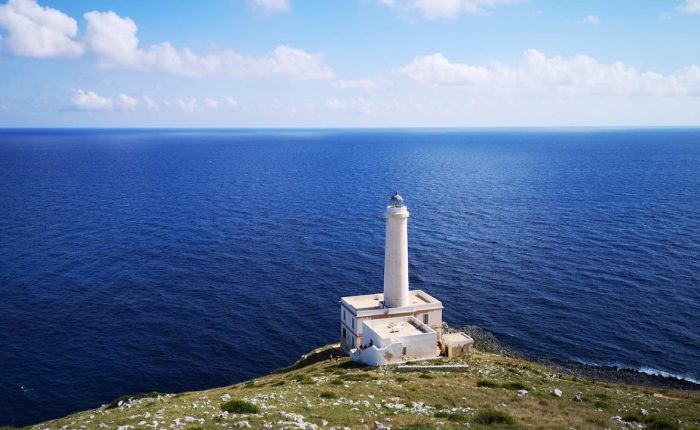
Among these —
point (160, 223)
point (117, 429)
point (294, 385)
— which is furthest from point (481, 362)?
point (160, 223)

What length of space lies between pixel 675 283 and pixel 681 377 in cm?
2472

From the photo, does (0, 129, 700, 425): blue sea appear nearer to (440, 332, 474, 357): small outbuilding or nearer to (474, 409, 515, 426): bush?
(440, 332, 474, 357): small outbuilding

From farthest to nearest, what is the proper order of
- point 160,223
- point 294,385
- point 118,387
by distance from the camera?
1. point 160,223
2. point 118,387
3. point 294,385

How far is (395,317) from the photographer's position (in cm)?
5047

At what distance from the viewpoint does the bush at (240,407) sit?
90.3ft

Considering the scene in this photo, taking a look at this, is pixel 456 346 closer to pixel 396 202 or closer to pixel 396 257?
pixel 396 257

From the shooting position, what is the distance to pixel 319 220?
114 metres

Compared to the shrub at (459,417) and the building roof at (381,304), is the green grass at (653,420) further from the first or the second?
the building roof at (381,304)

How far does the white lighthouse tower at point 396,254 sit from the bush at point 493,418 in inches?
906

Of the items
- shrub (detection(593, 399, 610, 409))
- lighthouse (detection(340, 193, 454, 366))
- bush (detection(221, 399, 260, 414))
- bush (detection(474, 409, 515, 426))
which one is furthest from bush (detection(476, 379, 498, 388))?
bush (detection(221, 399, 260, 414))

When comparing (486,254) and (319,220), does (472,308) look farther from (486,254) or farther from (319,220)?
(319,220)

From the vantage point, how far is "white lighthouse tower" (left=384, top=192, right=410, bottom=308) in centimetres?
4919

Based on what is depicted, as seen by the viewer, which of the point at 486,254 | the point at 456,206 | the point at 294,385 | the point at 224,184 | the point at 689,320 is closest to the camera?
the point at 294,385

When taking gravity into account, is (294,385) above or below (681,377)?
above
